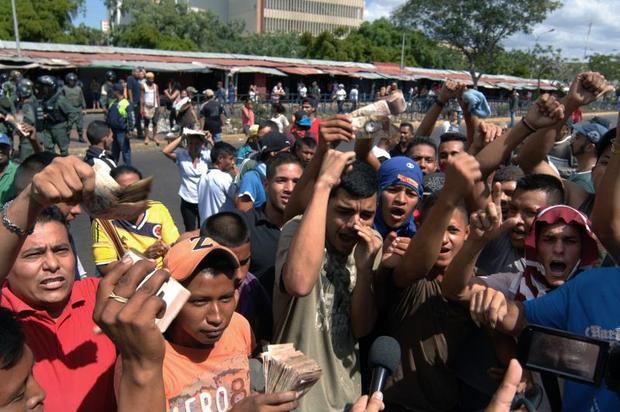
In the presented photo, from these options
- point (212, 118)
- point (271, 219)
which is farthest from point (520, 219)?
point (212, 118)

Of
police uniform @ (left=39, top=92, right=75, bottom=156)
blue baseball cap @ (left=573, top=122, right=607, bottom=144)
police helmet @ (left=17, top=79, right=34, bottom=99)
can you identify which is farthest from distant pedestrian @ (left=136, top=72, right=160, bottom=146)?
blue baseball cap @ (left=573, top=122, right=607, bottom=144)

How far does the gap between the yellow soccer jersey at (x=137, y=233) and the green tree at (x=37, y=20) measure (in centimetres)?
4201

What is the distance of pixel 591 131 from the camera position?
4680 mm

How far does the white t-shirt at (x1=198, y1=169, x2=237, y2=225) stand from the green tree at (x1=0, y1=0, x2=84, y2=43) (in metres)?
40.7

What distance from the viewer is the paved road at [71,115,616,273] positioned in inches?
277

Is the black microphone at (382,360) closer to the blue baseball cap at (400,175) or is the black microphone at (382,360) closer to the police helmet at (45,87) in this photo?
the blue baseball cap at (400,175)

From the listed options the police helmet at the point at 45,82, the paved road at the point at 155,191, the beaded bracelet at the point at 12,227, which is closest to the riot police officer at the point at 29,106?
the police helmet at the point at 45,82

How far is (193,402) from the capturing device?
6.45ft

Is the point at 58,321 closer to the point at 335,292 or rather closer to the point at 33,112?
the point at 335,292

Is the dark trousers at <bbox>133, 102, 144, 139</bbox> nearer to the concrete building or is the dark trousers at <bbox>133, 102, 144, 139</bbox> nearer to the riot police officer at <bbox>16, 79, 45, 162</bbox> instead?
the riot police officer at <bbox>16, 79, 45, 162</bbox>

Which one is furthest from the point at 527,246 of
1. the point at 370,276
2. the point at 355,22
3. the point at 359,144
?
the point at 355,22

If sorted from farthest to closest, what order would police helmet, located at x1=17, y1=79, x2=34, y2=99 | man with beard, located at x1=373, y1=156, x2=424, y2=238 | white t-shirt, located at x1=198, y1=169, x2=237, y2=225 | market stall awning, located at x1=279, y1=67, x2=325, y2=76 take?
1. market stall awning, located at x1=279, y1=67, x2=325, y2=76
2. police helmet, located at x1=17, y1=79, x2=34, y2=99
3. white t-shirt, located at x1=198, y1=169, x2=237, y2=225
4. man with beard, located at x1=373, y1=156, x2=424, y2=238

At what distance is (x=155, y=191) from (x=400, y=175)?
27.2 feet

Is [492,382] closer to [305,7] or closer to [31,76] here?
[31,76]
